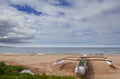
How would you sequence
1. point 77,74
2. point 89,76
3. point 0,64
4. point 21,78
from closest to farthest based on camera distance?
point 21,78 → point 0,64 → point 77,74 → point 89,76

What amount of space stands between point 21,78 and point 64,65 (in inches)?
328

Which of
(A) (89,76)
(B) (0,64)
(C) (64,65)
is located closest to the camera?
(B) (0,64)

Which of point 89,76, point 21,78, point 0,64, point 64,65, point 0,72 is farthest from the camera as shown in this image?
point 64,65

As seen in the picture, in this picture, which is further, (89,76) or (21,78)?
(89,76)

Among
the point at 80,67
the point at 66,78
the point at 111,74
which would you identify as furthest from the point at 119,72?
the point at 66,78

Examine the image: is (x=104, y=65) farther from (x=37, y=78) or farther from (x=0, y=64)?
(x=37, y=78)

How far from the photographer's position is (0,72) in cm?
1030

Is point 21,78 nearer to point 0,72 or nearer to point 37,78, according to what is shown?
point 37,78

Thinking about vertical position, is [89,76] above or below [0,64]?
below

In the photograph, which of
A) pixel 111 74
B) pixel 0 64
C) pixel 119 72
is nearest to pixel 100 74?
pixel 111 74

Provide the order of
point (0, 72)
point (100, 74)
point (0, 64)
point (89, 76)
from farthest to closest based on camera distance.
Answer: point (100, 74) < point (89, 76) < point (0, 64) < point (0, 72)

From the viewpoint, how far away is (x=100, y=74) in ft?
47.7

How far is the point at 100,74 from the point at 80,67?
8.60 feet

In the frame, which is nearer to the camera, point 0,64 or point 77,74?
point 0,64
